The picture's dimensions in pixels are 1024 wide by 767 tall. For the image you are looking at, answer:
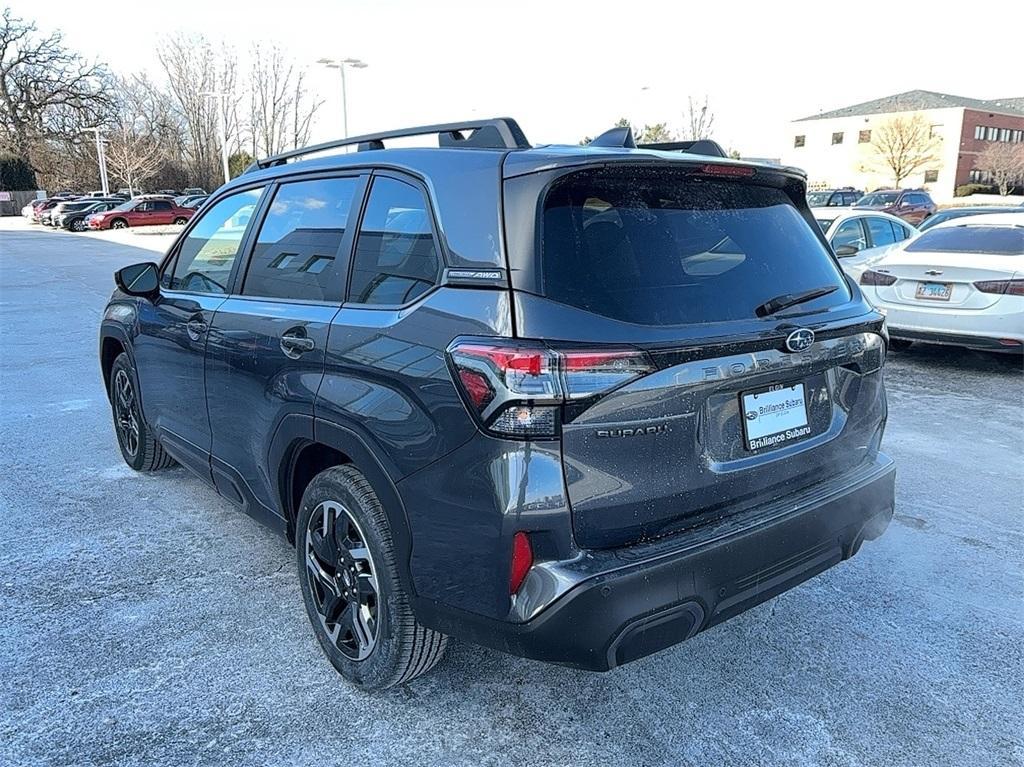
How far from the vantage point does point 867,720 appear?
8.50ft

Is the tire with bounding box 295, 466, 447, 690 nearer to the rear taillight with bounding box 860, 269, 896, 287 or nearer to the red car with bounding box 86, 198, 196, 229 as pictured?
the rear taillight with bounding box 860, 269, 896, 287

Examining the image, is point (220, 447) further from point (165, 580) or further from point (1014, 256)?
point (1014, 256)

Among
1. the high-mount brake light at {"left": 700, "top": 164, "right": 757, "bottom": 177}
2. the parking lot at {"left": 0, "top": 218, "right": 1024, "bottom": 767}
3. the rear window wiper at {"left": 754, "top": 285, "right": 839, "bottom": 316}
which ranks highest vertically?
the high-mount brake light at {"left": 700, "top": 164, "right": 757, "bottom": 177}

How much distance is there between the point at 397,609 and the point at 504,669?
2.02ft

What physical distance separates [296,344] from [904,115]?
258 feet

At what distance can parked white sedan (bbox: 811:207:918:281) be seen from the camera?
9.36 meters

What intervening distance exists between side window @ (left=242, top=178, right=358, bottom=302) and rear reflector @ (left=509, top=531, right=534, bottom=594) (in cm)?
118

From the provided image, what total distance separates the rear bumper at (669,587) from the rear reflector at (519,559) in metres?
0.11

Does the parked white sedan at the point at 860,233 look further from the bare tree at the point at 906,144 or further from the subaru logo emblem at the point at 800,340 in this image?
the bare tree at the point at 906,144

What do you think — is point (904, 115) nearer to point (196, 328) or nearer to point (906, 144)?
point (906, 144)

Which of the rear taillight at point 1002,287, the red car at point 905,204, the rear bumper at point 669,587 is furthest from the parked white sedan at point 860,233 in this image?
the red car at point 905,204

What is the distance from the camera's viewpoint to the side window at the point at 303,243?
9.57ft

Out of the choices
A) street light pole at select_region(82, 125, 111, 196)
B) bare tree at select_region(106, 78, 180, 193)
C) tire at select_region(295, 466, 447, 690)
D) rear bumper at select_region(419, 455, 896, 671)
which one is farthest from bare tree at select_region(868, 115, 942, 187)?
tire at select_region(295, 466, 447, 690)

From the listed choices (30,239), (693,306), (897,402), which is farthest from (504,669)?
(30,239)
